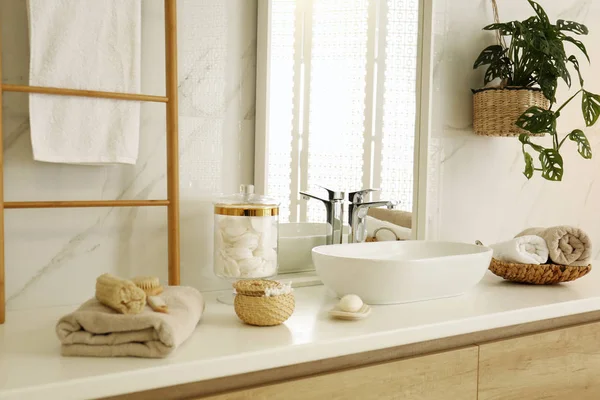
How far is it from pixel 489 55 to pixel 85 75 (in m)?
1.22

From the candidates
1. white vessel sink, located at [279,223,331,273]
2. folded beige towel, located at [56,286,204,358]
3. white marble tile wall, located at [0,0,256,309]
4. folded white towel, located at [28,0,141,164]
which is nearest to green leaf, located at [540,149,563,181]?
white vessel sink, located at [279,223,331,273]

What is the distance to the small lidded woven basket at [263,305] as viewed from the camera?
1.19m

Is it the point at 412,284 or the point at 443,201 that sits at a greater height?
the point at 443,201

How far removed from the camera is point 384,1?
5.76 ft

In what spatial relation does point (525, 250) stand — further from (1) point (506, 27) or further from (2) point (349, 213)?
(1) point (506, 27)

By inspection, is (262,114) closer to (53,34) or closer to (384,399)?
(53,34)

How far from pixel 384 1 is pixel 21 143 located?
1.01 meters

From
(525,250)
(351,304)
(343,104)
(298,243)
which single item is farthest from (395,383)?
(343,104)

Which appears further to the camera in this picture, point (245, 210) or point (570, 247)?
point (570, 247)

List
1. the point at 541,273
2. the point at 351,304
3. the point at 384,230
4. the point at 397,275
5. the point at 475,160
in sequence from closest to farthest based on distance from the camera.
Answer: the point at 351,304 < the point at 397,275 < the point at 541,273 < the point at 384,230 < the point at 475,160

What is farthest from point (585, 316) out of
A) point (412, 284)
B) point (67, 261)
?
point (67, 261)

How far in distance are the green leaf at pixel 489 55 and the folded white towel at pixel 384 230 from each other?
57cm

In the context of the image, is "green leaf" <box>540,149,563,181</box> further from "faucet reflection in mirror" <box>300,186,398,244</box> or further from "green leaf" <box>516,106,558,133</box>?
"faucet reflection in mirror" <box>300,186,398,244</box>

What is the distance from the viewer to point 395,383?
3.96 feet
